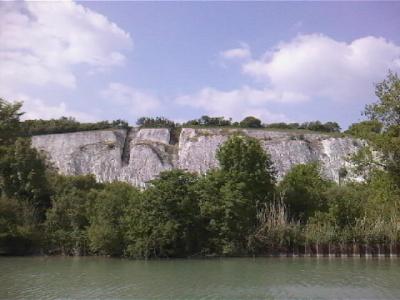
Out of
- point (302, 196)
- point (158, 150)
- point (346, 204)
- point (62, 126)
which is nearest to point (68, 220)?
point (302, 196)

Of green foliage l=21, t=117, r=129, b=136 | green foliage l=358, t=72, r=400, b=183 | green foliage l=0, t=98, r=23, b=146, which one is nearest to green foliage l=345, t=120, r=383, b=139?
green foliage l=358, t=72, r=400, b=183

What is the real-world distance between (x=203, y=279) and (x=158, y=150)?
45744 millimetres

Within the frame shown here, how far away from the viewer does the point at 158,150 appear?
66750mm

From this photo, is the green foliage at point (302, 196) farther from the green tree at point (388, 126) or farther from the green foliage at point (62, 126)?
the green foliage at point (62, 126)

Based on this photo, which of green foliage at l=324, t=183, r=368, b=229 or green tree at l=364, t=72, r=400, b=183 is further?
green foliage at l=324, t=183, r=368, b=229

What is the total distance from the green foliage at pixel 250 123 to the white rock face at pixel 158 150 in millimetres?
8959

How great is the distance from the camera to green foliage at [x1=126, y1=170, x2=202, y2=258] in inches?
1289

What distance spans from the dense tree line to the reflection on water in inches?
124

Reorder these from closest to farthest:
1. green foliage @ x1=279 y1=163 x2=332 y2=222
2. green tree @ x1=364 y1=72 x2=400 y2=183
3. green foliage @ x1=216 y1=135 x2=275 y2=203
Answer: green tree @ x1=364 y1=72 x2=400 y2=183 < green foliage @ x1=216 y1=135 x2=275 y2=203 < green foliage @ x1=279 y1=163 x2=332 y2=222

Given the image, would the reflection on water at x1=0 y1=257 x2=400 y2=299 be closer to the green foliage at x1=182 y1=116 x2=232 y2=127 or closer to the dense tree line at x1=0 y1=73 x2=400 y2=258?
the dense tree line at x1=0 y1=73 x2=400 y2=258

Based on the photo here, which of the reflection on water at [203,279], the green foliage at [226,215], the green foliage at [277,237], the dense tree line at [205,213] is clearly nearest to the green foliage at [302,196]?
the dense tree line at [205,213]

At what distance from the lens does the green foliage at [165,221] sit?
107 feet

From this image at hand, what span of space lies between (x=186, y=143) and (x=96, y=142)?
11797 mm

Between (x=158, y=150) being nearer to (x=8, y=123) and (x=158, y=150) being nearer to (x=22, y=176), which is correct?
(x=22, y=176)
